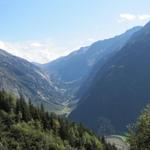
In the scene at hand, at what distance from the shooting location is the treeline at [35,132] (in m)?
135

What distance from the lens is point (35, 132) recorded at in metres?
148

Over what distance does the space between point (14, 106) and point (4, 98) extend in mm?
5231

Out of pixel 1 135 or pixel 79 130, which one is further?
pixel 79 130

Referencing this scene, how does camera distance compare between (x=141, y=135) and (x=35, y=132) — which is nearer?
(x=141, y=135)

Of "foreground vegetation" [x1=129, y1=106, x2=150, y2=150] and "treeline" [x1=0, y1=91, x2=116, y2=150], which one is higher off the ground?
"foreground vegetation" [x1=129, y1=106, x2=150, y2=150]

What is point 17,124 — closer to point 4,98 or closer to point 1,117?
point 1,117

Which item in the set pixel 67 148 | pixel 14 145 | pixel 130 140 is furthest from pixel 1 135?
pixel 130 140

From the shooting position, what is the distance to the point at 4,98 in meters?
166

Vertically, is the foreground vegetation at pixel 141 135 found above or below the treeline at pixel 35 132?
above

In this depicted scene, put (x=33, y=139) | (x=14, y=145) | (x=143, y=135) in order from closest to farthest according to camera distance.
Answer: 1. (x=143, y=135)
2. (x=14, y=145)
3. (x=33, y=139)

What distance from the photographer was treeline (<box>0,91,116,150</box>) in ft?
443

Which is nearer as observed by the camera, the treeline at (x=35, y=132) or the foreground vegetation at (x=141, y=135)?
the foreground vegetation at (x=141, y=135)

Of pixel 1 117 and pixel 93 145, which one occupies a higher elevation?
pixel 1 117

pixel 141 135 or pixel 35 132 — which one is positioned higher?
pixel 141 135
